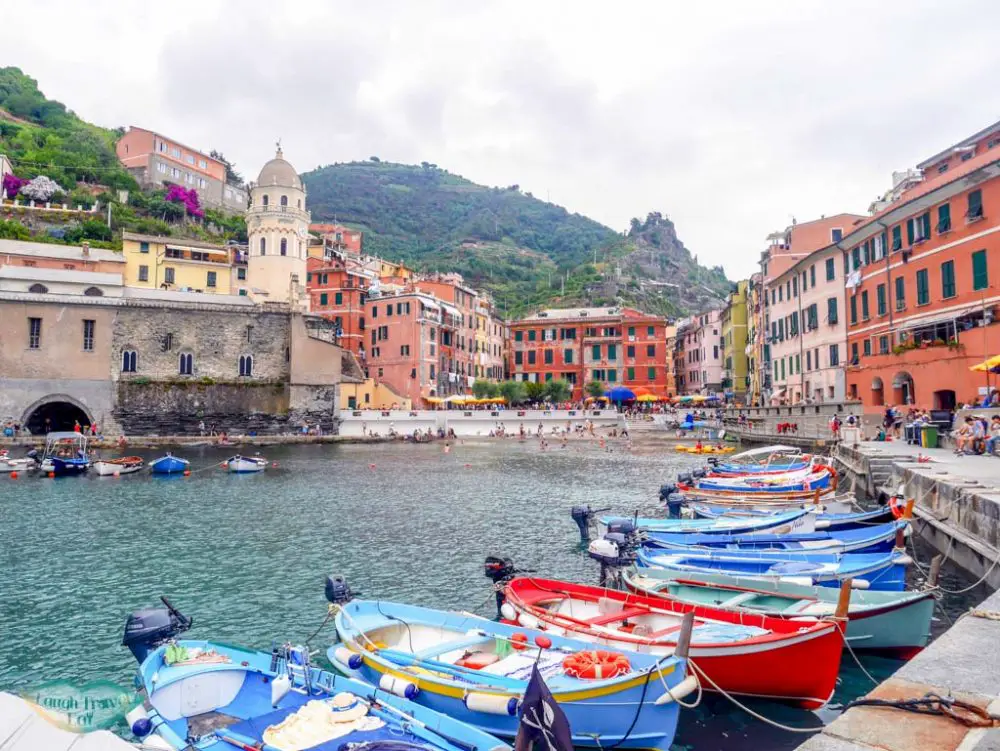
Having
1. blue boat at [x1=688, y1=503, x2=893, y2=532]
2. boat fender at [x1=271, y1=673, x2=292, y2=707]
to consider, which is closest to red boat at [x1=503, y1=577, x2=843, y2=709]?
boat fender at [x1=271, y1=673, x2=292, y2=707]

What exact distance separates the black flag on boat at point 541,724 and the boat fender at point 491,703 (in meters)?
1.48

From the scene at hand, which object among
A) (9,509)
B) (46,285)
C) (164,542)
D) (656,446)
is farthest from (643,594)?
(46,285)

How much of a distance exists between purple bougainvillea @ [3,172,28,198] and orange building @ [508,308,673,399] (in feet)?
191

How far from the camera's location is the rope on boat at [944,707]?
417 cm

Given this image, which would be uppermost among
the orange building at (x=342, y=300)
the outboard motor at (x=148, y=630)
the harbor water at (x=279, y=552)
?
the orange building at (x=342, y=300)

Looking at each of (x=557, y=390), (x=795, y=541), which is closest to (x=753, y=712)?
(x=795, y=541)

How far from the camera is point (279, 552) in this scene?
655 inches

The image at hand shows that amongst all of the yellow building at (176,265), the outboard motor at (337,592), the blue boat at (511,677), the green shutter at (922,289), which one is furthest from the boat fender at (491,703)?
the yellow building at (176,265)

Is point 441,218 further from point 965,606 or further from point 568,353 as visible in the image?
point 965,606

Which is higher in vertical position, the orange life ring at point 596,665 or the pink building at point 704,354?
the pink building at point 704,354

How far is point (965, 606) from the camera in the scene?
1098cm

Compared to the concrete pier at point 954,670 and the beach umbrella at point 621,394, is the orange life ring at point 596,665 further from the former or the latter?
the beach umbrella at point 621,394

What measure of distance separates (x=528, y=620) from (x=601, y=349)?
62390 millimetres

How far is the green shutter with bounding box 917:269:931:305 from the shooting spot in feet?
98.6
